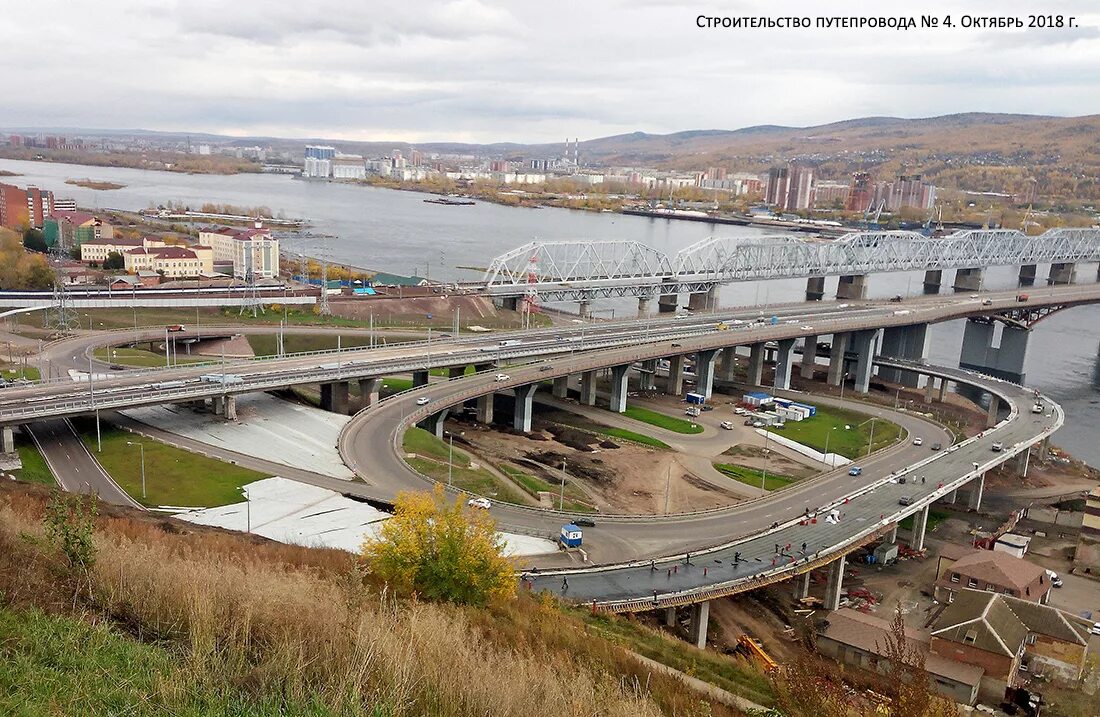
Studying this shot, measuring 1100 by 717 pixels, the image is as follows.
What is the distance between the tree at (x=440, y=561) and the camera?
16.6 m

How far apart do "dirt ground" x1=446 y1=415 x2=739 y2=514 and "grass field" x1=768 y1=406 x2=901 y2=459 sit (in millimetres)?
9400

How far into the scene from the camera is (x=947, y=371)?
64.9 m

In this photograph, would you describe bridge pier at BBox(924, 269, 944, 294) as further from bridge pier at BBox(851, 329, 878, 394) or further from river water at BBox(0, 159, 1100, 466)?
bridge pier at BBox(851, 329, 878, 394)

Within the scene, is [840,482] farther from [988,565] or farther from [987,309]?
[987,309]

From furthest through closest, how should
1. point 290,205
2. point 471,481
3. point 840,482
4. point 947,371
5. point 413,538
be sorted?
point 290,205 < point 947,371 < point 840,482 < point 471,481 < point 413,538

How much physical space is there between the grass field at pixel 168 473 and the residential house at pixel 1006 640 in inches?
941

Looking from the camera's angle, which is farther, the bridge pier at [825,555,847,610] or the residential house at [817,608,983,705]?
the bridge pier at [825,555,847,610]

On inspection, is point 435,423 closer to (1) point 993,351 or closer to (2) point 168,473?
(2) point 168,473

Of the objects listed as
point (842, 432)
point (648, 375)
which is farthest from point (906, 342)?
point (648, 375)

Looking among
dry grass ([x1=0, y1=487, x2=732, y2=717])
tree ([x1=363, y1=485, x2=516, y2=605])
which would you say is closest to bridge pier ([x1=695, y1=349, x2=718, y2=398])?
tree ([x1=363, y1=485, x2=516, y2=605])

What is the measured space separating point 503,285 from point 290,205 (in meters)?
126

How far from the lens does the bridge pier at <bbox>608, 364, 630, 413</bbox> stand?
53.2 meters

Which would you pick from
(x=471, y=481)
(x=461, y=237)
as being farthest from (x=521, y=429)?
(x=461, y=237)

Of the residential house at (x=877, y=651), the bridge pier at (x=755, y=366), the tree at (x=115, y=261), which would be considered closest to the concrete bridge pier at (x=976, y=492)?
the residential house at (x=877, y=651)
